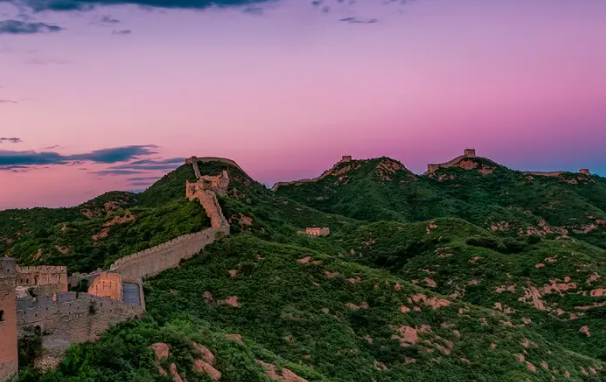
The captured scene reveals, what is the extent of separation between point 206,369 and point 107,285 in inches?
368

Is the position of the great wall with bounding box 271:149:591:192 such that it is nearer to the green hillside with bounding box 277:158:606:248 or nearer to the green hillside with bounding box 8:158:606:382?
the green hillside with bounding box 277:158:606:248

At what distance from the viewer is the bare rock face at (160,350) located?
2234cm

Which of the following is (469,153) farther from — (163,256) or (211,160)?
(163,256)

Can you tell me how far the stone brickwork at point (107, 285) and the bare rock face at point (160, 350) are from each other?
7082 mm

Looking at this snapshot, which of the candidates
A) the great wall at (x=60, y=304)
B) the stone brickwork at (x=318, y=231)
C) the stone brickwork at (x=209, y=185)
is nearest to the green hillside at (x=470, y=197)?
the stone brickwork at (x=318, y=231)

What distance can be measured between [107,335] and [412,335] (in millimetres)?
23888

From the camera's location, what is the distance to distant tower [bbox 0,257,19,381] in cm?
1847

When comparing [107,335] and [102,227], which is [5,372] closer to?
[107,335]

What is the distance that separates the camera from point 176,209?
189ft

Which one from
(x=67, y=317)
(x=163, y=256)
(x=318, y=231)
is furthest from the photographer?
(x=318, y=231)

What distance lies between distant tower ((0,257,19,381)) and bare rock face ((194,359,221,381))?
6632mm

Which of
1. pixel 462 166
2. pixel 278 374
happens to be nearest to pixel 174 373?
pixel 278 374

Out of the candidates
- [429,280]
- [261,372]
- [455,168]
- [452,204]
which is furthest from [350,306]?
[455,168]

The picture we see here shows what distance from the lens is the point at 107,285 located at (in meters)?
30.9
